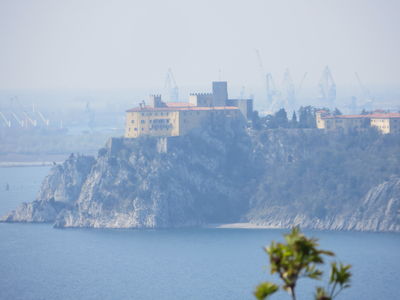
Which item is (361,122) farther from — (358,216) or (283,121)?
(358,216)

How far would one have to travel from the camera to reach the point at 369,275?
73375 mm

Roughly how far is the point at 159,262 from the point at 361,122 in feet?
93.9

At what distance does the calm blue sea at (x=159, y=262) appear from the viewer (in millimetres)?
71188

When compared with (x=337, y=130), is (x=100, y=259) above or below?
below

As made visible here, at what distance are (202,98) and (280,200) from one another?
12.7m

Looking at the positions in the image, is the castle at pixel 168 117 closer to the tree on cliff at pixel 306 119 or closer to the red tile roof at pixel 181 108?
the red tile roof at pixel 181 108

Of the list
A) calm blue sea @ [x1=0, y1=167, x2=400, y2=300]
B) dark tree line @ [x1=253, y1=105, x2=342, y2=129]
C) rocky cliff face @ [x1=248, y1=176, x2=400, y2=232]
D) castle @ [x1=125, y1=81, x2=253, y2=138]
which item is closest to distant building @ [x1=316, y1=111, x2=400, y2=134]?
dark tree line @ [x1=253, y1=105, x2=342, y2=129]

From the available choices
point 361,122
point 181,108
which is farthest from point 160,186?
point 361,122

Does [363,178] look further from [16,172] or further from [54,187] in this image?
[16,172]

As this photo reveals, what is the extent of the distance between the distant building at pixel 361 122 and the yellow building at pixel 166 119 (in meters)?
9.37

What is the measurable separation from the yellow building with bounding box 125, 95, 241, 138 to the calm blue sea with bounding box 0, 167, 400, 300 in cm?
1035

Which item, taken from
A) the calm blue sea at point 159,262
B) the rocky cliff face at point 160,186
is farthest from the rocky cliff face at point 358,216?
the rocky cliff face at point 160,186

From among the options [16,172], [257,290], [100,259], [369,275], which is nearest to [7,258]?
[100,259]

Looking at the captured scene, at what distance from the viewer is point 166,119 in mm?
98312
